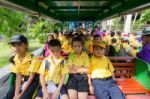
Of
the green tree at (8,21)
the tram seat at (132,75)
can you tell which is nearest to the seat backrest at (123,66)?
the tram seat at (132,75)

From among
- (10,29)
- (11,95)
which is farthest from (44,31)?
(11,95)

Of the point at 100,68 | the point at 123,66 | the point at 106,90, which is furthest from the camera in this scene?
the point at 123,66

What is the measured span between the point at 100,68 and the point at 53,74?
1.01 m

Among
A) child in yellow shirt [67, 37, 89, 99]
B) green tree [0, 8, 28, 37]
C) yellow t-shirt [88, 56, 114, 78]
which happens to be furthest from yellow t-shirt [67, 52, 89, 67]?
green tree [0, 8, 28, 37]

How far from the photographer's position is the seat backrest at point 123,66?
682 cm

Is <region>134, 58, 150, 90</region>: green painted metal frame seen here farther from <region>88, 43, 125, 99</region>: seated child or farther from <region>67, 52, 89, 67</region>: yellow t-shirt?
<region>67, 52, 89, 67</region>: yellow t-shirt

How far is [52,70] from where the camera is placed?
17.5ft

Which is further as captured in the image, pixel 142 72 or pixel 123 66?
pixel 123 66

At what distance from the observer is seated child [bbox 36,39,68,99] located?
17.2 ft

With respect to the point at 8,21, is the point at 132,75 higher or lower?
lower

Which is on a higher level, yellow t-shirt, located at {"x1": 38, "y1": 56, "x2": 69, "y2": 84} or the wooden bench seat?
yellow t-shirt, located at {"x1": 38, "y1": 56, "x2": 69, "y2": 84}

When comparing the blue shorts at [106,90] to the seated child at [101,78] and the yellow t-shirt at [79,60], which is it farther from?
the yellow t-shirt at [79,60]

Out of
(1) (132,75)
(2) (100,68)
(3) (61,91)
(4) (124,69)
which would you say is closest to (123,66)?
(4) (124,69)

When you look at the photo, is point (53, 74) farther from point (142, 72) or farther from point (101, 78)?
point (142, 72)
